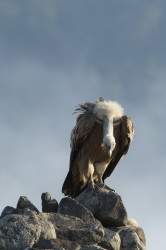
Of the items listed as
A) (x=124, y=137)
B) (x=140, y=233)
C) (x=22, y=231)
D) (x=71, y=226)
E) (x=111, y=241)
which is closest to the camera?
(x=22, y=231)

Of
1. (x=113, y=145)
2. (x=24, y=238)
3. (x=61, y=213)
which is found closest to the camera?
(x=24, y=238)

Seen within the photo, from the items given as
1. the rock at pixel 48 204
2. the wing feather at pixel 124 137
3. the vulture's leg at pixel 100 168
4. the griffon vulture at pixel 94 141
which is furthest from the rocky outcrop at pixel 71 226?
the wing feather at pixel 124 137

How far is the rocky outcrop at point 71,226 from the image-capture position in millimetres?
7246

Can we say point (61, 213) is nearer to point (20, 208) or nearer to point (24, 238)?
point (20, 208)

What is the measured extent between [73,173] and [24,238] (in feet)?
22.5

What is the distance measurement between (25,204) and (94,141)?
4.35m

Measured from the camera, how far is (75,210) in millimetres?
9188

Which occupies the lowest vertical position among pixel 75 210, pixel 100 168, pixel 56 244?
pixel 56 244

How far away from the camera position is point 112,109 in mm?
13867

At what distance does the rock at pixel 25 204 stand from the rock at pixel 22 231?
79.8 inches

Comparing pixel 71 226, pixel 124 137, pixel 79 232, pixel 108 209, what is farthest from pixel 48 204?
pixel 124 137

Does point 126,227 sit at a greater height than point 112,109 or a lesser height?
lesser

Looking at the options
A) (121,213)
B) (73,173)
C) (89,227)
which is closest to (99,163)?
(73,173)

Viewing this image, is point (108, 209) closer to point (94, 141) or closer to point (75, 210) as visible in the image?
point (75, 210)
